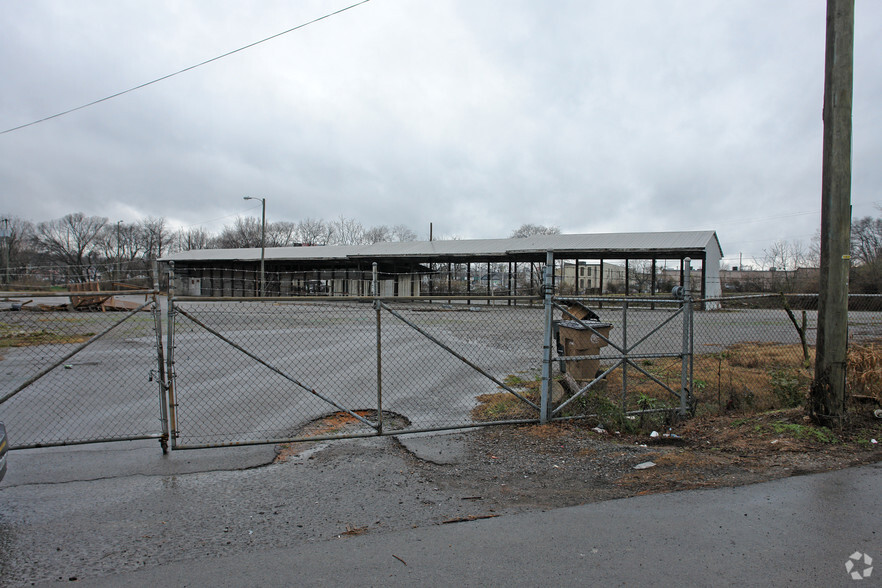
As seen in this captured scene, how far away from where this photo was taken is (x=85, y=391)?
8.20 metres

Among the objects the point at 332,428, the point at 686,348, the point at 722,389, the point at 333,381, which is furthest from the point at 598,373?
the point at 333,381

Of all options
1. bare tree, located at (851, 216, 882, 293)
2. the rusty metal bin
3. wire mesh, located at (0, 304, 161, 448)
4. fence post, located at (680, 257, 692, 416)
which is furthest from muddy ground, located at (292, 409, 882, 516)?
bare tree, located at (851, 216, 882, 293)

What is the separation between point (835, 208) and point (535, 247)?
29531 millimetres

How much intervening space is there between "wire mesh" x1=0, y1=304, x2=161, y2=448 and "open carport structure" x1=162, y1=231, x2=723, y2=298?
15582 mm

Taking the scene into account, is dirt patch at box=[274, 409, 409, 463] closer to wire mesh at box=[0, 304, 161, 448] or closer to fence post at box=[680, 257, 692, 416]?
wire mesh at box=[0, 304, 161, 448]

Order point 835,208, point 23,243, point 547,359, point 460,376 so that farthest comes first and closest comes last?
point 23,243, point 460,376, point 547,359, point 835,208

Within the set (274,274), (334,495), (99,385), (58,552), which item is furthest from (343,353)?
(274,274)

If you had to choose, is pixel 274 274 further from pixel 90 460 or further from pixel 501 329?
pixel 90 460

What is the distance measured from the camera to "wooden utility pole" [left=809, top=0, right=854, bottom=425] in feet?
18.3

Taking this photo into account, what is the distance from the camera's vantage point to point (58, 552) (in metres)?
3.32

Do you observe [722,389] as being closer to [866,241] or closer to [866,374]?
[866,374]

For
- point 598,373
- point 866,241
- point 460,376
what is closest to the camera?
point 598,373

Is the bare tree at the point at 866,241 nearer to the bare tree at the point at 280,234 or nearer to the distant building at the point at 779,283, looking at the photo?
the distant building at the point at 779,283

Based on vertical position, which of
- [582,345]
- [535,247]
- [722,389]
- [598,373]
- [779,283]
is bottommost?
[722,389]
